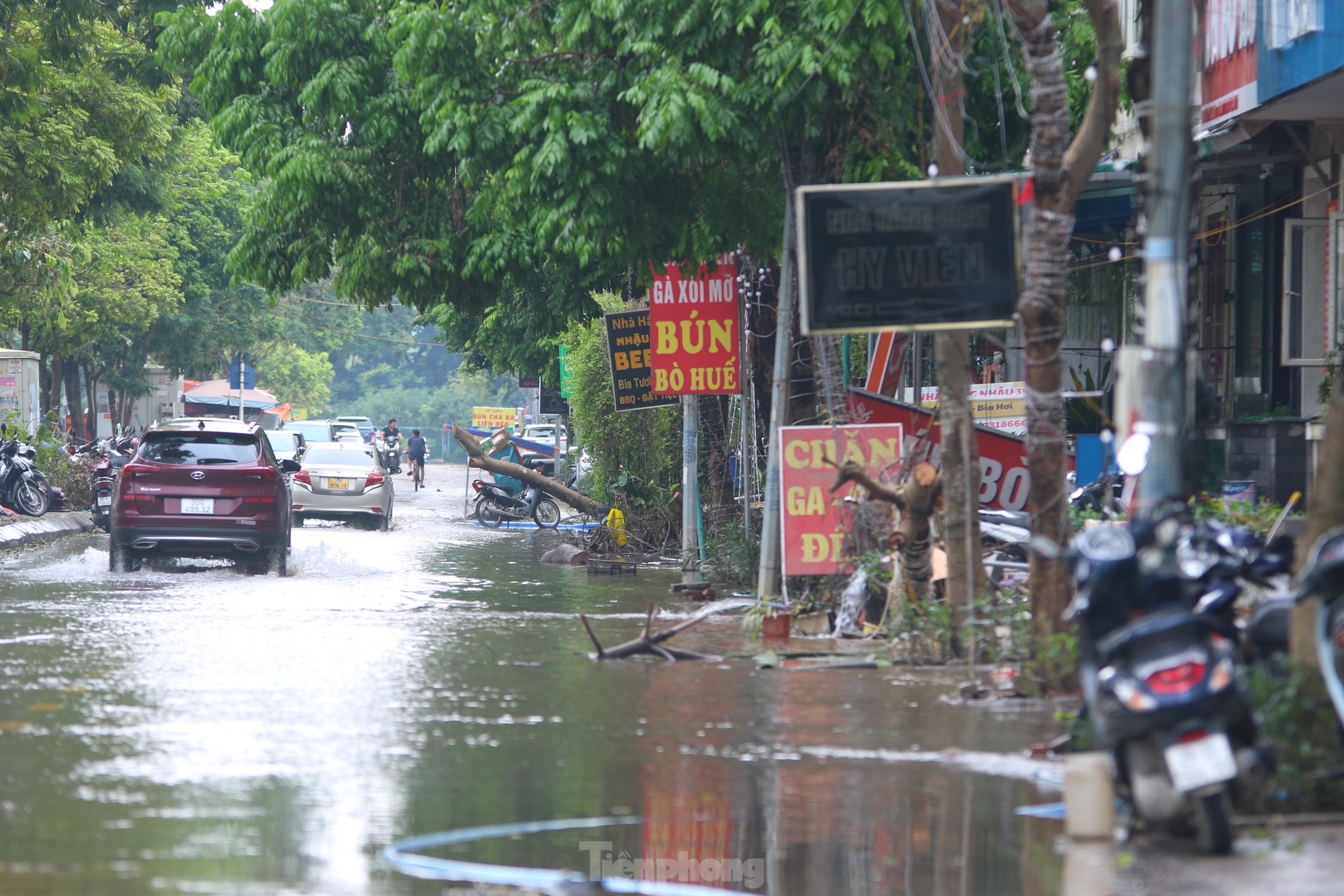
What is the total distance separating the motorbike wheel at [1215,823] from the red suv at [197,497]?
13781 mm

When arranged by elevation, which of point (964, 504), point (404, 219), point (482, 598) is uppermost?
point (404, 219)

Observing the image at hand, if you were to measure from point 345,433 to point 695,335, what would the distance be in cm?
4176

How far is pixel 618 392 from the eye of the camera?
20.7m

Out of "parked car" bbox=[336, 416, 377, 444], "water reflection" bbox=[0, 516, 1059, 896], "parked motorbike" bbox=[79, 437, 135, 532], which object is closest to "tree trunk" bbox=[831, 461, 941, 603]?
"water reflection" bbox=[0, 516, 1059, 896]

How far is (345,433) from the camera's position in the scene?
57.7 m

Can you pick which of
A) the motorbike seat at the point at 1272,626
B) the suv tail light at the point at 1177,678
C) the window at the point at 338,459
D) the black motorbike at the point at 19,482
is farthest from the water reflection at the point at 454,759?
the window at the point at 338,459

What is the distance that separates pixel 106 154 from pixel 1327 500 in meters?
20.0

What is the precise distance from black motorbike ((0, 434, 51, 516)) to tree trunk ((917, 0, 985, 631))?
18.3m

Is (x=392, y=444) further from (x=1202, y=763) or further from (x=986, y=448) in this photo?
(x=1202, y=763)

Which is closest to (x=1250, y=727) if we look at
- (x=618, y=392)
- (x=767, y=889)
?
(x=767, y=889)

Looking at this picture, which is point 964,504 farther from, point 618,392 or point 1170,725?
point 618,392

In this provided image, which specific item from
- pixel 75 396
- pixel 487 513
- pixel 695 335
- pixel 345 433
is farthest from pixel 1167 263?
pixel 345 433

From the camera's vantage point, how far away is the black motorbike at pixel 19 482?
25.3m

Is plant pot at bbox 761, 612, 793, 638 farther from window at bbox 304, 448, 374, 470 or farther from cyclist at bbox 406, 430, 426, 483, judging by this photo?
cyclist at bbox 406, 430, 426, 483
